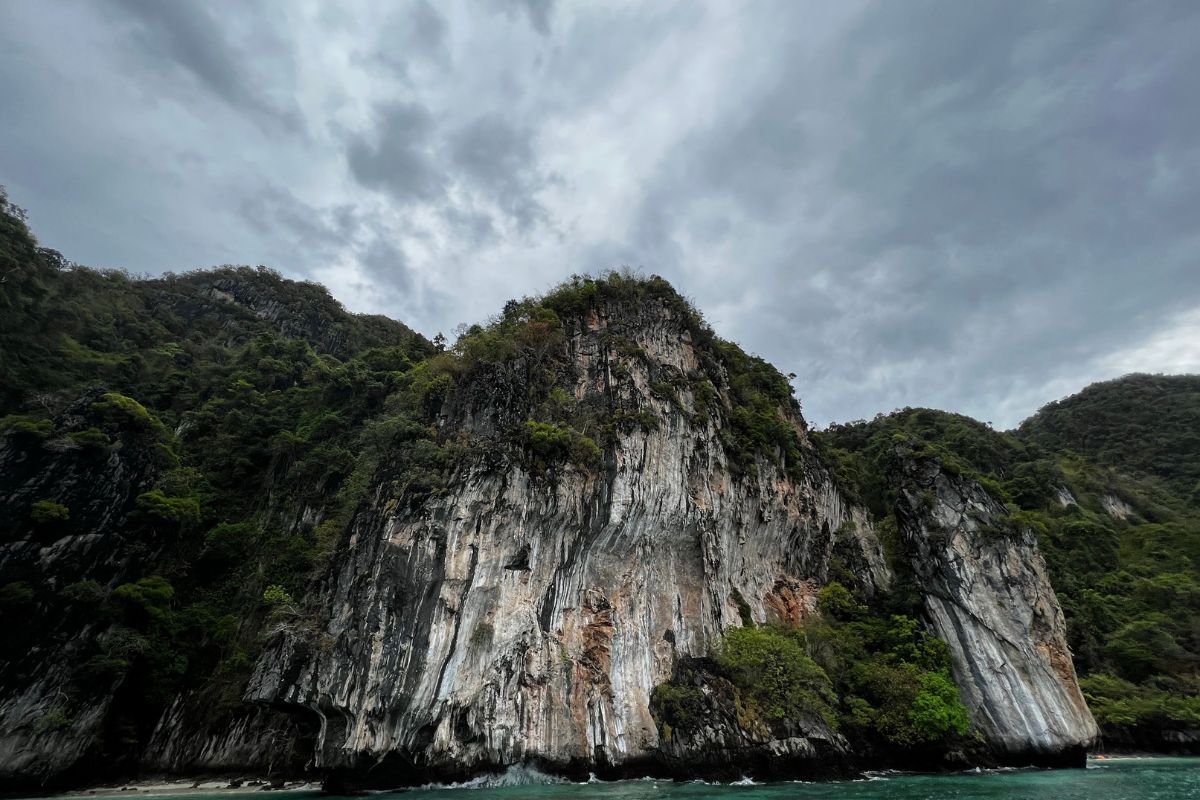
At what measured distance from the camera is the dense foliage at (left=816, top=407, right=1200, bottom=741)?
29422 mm

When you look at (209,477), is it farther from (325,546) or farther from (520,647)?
(520,647)

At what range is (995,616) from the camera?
83.6 feet

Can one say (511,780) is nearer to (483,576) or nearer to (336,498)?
(483,576)

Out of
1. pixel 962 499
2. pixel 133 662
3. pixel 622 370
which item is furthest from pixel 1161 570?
pixel 133 662

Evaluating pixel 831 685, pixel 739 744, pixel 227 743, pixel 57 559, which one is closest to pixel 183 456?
pixel 57 559

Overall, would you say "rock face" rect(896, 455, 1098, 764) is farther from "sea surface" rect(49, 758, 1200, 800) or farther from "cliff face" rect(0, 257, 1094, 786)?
"sea surface" rect(49, 758, 1200, 800)

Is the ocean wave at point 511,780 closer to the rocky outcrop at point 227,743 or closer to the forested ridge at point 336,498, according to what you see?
the forested ridge at point 336,498

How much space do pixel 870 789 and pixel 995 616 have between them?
499 inches

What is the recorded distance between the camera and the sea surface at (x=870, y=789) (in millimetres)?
15508

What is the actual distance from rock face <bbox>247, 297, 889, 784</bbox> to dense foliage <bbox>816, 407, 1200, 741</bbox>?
14383mm

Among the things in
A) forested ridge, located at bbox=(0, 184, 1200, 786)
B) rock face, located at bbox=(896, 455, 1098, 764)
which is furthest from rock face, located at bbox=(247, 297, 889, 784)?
rock face, located at bbox=(896, 455, 1098, 764)

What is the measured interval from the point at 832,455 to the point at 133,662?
39162 millimetres

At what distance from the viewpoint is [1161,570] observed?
125ft

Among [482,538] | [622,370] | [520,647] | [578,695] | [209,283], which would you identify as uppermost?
[209,283]
